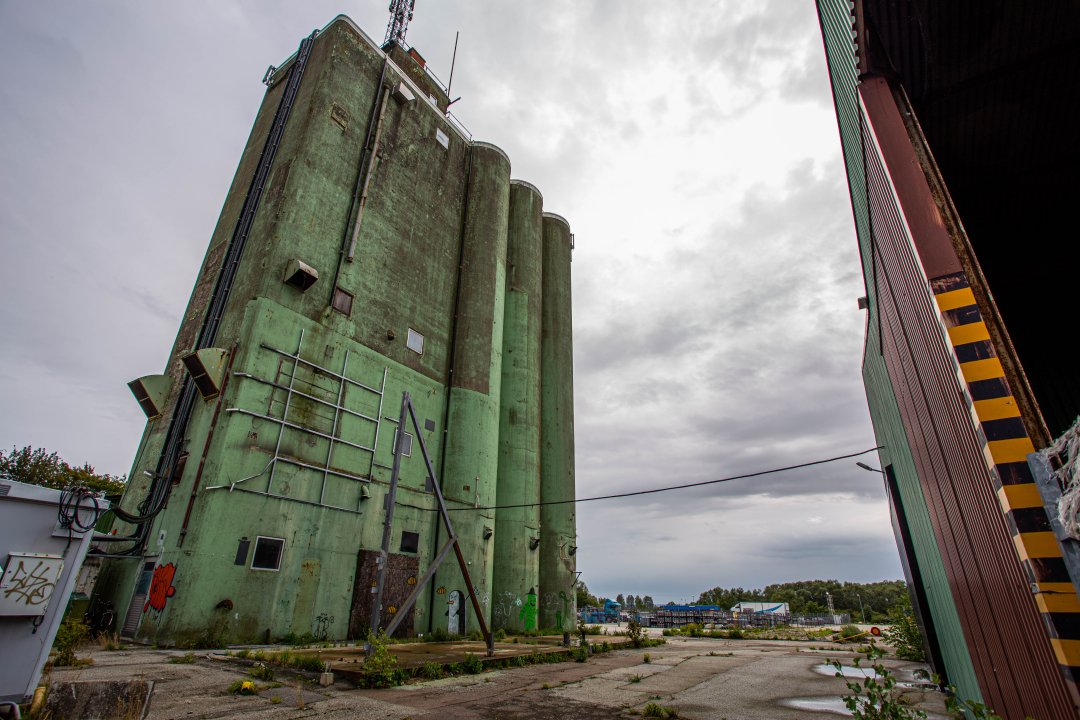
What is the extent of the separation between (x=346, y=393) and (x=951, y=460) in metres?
17.8

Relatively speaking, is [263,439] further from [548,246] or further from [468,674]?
[548,246]

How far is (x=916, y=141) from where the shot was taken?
18.7 ft

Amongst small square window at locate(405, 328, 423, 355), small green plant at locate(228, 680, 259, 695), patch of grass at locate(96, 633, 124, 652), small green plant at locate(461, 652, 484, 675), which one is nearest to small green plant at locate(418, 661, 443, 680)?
small green plant at locate(461, 652, 484, 675)

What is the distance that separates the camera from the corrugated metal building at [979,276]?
3.75m

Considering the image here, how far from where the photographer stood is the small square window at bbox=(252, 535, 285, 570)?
1446 cm

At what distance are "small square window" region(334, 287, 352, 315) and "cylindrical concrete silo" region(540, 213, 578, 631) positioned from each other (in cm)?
1496

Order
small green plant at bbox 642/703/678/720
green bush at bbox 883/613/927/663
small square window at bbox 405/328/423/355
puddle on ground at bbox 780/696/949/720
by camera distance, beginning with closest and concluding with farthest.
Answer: small green plant at bbox 642/703/678/720 → puddle on ground at bbox 780/696/949/720 → green bush at bbox 883/613/927/663 → small square window at bbox 405/328/423/355

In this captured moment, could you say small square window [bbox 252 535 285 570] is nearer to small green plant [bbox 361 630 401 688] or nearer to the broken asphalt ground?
the broken asphalt ground

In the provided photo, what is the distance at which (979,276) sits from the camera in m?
4.49

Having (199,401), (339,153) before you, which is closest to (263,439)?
(199,401)

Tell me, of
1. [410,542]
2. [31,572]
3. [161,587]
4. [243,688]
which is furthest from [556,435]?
[31,572]

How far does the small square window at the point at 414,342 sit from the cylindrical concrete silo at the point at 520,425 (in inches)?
255

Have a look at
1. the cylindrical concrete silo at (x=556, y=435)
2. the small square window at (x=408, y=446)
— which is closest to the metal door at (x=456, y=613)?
the small square window at (x=408, y=446)

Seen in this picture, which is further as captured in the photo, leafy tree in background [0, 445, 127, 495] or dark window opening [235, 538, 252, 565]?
leafy tree in background [0, 445, 127, 495]
